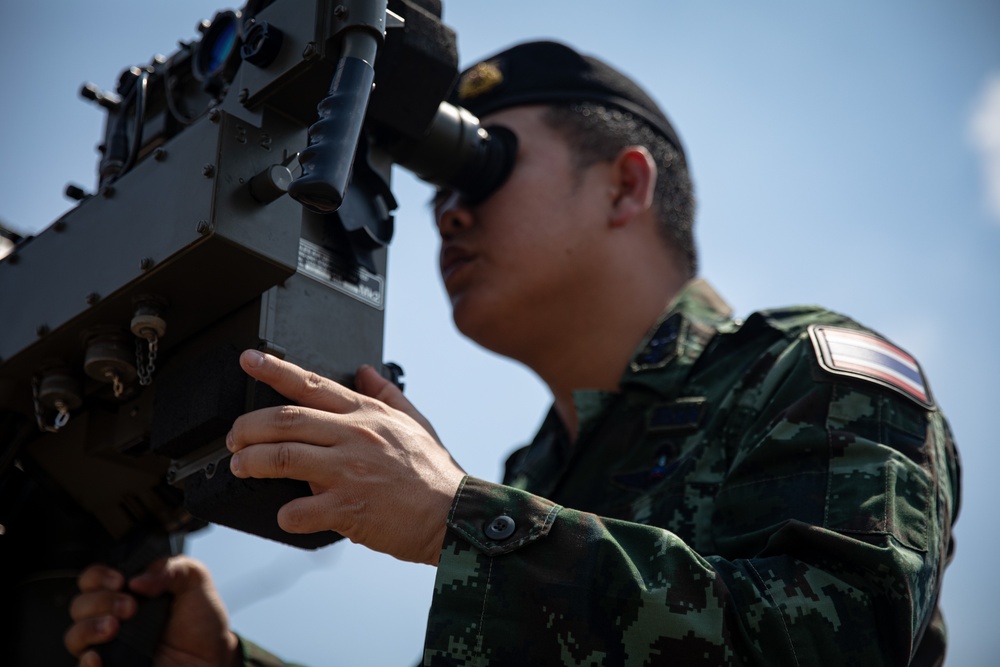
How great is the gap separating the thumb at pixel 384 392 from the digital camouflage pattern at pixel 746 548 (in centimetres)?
26

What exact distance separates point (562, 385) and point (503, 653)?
70.7 inches

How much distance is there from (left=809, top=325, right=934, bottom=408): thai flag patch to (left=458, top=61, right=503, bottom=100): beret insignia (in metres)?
1.61

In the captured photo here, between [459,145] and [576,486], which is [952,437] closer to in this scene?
[576,486]

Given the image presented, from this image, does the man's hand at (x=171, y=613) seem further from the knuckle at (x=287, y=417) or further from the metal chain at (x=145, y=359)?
the knuckle at (x=287, y=417)

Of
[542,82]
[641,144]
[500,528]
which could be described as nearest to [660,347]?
[641,144]

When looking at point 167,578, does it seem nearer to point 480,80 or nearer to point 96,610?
point 96,610

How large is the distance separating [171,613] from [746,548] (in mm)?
1465

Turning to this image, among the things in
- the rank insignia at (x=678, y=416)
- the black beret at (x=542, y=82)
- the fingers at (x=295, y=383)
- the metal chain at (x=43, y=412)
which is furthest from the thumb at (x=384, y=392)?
the black beret at (x=542, y=82)

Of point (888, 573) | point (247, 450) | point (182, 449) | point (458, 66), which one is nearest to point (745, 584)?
point (888, 573)

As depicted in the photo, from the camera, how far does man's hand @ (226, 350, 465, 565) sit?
1879 millimetres

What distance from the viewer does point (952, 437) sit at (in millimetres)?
2623

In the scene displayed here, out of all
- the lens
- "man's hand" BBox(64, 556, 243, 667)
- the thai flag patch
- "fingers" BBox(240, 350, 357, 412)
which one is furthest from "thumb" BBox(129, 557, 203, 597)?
the thai flag patch

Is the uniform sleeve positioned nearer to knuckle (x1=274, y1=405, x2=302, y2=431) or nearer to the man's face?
knuckle (x1=274, y1=405, x2=302, y2=431)

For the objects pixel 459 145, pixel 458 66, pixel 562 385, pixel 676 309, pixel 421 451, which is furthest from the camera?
pixel 562 385
